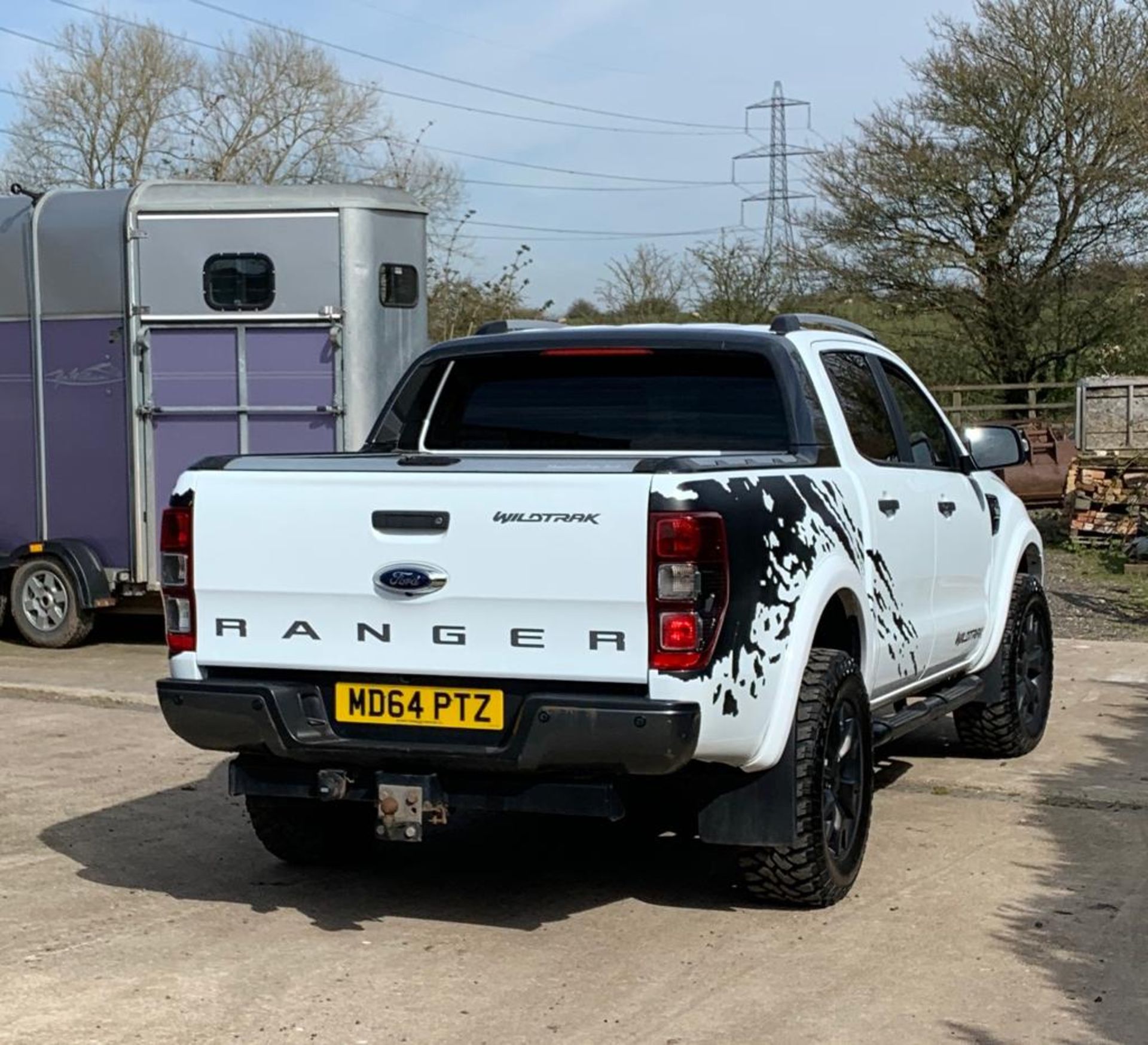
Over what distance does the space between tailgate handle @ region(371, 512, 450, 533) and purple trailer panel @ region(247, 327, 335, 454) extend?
6.77 m

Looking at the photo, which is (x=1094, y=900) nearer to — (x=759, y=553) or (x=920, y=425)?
(x=759, y=553)

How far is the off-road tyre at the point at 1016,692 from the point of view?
8227mm

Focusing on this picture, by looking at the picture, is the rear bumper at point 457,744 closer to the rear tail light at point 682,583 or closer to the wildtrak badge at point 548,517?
the rear tail light at point 682,583

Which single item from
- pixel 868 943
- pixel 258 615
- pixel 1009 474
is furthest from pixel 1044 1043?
pixel 1009 474

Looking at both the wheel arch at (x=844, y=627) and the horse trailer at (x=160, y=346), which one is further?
the horse trailer at (x=160, y=346)

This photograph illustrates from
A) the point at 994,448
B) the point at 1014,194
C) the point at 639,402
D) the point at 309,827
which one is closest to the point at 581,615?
the point at 639,402

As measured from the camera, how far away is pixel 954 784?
7.87m

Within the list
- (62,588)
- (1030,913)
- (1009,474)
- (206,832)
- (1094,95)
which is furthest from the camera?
(1094,95)

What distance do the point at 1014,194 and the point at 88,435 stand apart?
2085 cm

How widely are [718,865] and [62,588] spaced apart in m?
7.72

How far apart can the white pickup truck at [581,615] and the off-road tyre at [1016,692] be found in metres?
1.76

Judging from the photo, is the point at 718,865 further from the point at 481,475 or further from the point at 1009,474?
the point at 1009,474

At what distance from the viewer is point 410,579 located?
5.32m

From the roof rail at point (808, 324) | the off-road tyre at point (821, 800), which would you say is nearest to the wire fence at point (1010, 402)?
the roof rail at point (808, 324)
